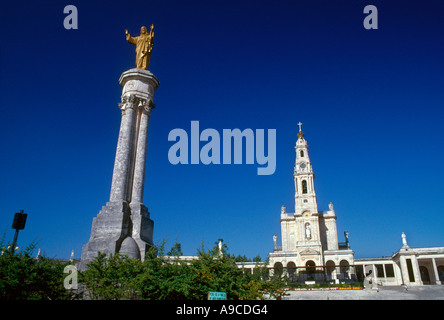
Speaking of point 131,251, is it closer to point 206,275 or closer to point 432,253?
point 206,275

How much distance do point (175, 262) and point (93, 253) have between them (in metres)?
5.06

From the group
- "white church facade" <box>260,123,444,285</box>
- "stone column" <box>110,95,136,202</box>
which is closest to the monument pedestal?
"stone column" <box>110,95,136,202</box>

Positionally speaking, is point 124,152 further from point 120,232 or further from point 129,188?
point 120,232

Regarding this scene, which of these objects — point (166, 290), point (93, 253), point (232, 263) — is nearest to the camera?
point (166, 290)

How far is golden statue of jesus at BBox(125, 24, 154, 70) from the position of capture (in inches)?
712

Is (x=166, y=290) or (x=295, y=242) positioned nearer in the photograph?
(x=166, y=290)

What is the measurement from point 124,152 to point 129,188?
1868 mm

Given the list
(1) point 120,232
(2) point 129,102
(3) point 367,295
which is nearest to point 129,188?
(1) point 120,232

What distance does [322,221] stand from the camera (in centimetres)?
6500

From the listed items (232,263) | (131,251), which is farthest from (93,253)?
(232,263)

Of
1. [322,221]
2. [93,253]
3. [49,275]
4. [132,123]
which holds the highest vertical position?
[322,221]

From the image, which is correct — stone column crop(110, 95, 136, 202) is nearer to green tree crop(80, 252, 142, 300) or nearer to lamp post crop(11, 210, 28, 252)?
lamp post crop(11, 210, 28, 252)
